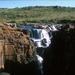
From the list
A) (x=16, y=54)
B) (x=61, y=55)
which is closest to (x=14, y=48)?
(x=16, y=54)

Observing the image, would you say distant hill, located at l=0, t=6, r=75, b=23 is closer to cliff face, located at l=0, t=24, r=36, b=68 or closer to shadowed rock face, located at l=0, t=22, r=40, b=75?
cliff face, located at l=0, t=24, r=36, b=68

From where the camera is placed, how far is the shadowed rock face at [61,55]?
33.3 meters

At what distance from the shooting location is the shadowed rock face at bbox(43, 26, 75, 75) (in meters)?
33.3

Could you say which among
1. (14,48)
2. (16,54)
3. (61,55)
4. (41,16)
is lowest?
(41,16)

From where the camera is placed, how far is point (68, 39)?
3534 cm

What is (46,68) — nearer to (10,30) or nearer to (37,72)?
(37,72)

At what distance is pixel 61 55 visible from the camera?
36.6 metres

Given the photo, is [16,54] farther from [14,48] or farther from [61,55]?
[61,55]

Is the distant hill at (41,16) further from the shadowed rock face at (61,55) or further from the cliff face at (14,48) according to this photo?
the shadowed rock face at (61,55)

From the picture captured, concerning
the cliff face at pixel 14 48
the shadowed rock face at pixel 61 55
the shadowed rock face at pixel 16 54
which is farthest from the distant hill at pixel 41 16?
the shadowed rock face at pixel 61 55

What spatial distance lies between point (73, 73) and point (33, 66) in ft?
37.4

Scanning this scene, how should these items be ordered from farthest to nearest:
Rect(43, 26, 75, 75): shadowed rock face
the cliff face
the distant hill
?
1. the distant hill
2. the cliff face
3. Rect(43, 26, 75, 75): shadowed rock face

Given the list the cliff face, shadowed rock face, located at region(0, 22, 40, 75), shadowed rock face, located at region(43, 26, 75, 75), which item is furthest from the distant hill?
shadowed rock face, located at region(43, 26, 75, 75)

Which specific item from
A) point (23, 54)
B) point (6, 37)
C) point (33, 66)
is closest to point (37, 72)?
point (33, 66)
